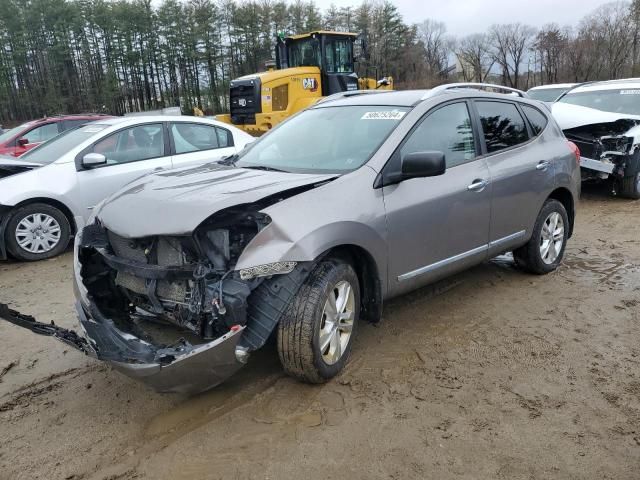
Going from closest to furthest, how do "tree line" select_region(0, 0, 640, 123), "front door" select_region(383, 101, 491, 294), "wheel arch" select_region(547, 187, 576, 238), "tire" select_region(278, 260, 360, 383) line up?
"tire" select_region(278, 260, 360, 383) → "front door" select_region(383, 101, 491, 294) → "wheel arch" select_region(547, 187, 576, 238) → "tree line" select_region(0, 0, 640, 123)

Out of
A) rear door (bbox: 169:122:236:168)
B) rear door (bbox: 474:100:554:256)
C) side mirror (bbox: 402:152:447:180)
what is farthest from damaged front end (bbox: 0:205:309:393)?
rear door (bbox: 169:122:236:168)

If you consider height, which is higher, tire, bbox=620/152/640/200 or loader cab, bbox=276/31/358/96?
loader cab, bbox=276/31/358/96

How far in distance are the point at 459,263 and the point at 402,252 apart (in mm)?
774

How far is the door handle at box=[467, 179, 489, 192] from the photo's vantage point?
13.8 feet

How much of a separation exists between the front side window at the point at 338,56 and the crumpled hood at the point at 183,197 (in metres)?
12.5

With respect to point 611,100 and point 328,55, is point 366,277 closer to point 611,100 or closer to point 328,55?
point 611,100

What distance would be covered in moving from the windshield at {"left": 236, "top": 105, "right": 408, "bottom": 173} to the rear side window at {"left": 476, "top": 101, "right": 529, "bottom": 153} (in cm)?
93

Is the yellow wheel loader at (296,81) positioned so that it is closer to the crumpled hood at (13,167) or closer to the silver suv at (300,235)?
the crumpled hood at (13,167)

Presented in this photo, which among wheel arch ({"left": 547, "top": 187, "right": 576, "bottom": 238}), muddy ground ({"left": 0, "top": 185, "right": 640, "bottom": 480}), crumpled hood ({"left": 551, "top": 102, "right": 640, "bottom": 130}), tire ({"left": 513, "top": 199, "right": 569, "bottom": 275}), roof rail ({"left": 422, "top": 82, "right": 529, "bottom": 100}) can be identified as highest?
roof rail ({"left": 422, "top": 82, "right": 529, "bottom": 100})

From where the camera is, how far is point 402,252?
3727mm

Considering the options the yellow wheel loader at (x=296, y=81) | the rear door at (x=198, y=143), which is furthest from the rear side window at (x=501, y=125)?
the yellow wheel loader at (x=296, y=81)

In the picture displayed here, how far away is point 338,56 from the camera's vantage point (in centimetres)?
1566

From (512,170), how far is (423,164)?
150 centimetres

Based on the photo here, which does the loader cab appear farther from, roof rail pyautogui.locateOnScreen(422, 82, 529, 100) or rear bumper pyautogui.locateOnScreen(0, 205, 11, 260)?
rear bumper pyautogui.locateOnScreen(0, 205, 11, 260)
